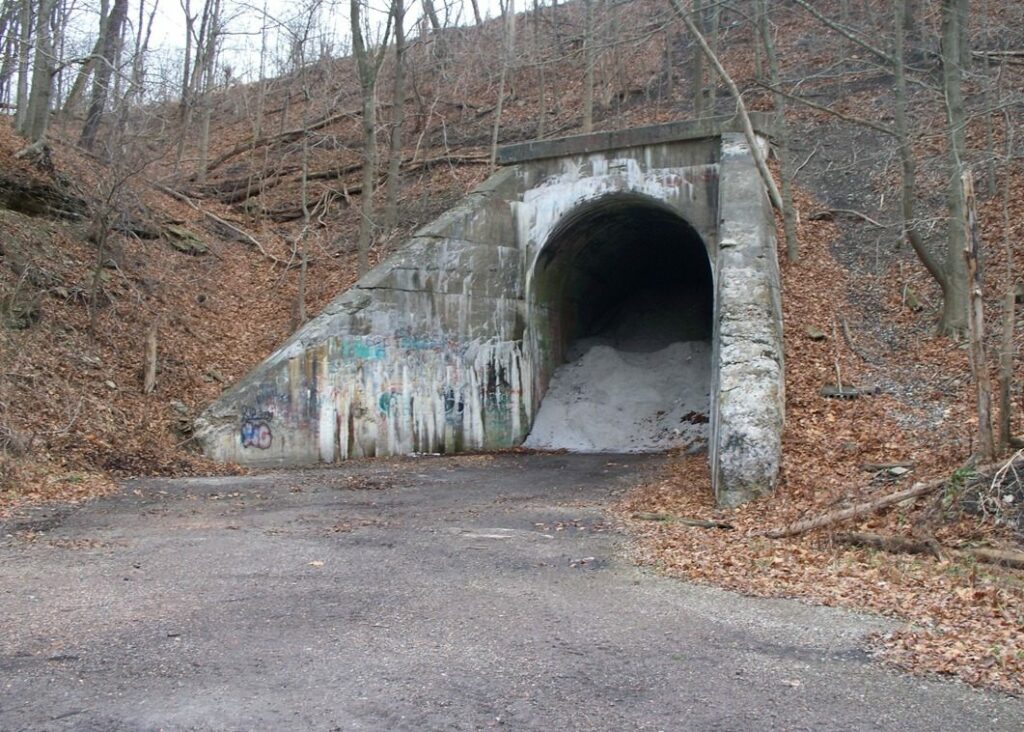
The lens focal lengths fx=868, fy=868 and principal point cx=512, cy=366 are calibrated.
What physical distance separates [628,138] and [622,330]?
18.8ft

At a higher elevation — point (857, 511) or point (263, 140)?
point (263, 140)

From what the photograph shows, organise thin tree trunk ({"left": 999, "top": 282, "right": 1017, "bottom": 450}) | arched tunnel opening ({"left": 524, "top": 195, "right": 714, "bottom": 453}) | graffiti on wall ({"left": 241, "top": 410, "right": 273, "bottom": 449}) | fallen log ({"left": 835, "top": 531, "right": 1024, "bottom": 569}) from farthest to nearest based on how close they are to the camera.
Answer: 1. arched tunnel opening ({"left": 524, "top": 195, "right": 714, "bottom": 453})
2. graffiti on wall ({"left": 241, "top": 410, "right": 273, "bottom": 449})
3. thin tree trunk ({"left": 999, "top": 282, "right": 1017, "bottom": 450})
4. fallen log ({"left": 835, "top": 531, "right": 1024, "bottom": 569})

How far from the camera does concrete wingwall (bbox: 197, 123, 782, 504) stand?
13672 millimetres

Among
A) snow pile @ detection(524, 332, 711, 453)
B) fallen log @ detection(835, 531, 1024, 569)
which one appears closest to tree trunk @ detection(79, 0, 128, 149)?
snow pile @ detection(524, 332, 711, 453)

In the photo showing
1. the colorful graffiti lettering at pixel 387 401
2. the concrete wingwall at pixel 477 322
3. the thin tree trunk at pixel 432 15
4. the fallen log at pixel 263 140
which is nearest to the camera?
the concrete wingwall at pixel 477 322

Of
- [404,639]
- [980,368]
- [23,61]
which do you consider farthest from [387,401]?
[404,639]

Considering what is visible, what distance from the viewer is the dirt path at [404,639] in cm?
423

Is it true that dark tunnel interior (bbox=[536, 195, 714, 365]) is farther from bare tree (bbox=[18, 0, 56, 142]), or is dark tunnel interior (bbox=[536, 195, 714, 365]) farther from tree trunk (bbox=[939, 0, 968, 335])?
bare tree (bbox=[18, 0, 56, 142])

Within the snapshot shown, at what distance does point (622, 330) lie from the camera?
21328 mm

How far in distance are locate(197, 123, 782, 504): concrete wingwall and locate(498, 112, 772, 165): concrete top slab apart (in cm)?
8

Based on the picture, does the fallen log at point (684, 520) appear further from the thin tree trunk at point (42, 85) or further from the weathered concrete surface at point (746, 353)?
the thin tree trunk at point (42, 85)

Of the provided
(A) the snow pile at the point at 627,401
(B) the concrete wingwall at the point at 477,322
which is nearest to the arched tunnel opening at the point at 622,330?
(A) the snow pile at the point at 627,401

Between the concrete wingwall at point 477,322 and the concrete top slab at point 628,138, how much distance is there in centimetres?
8

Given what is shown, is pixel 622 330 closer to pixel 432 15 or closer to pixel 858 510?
pixel 858 510
